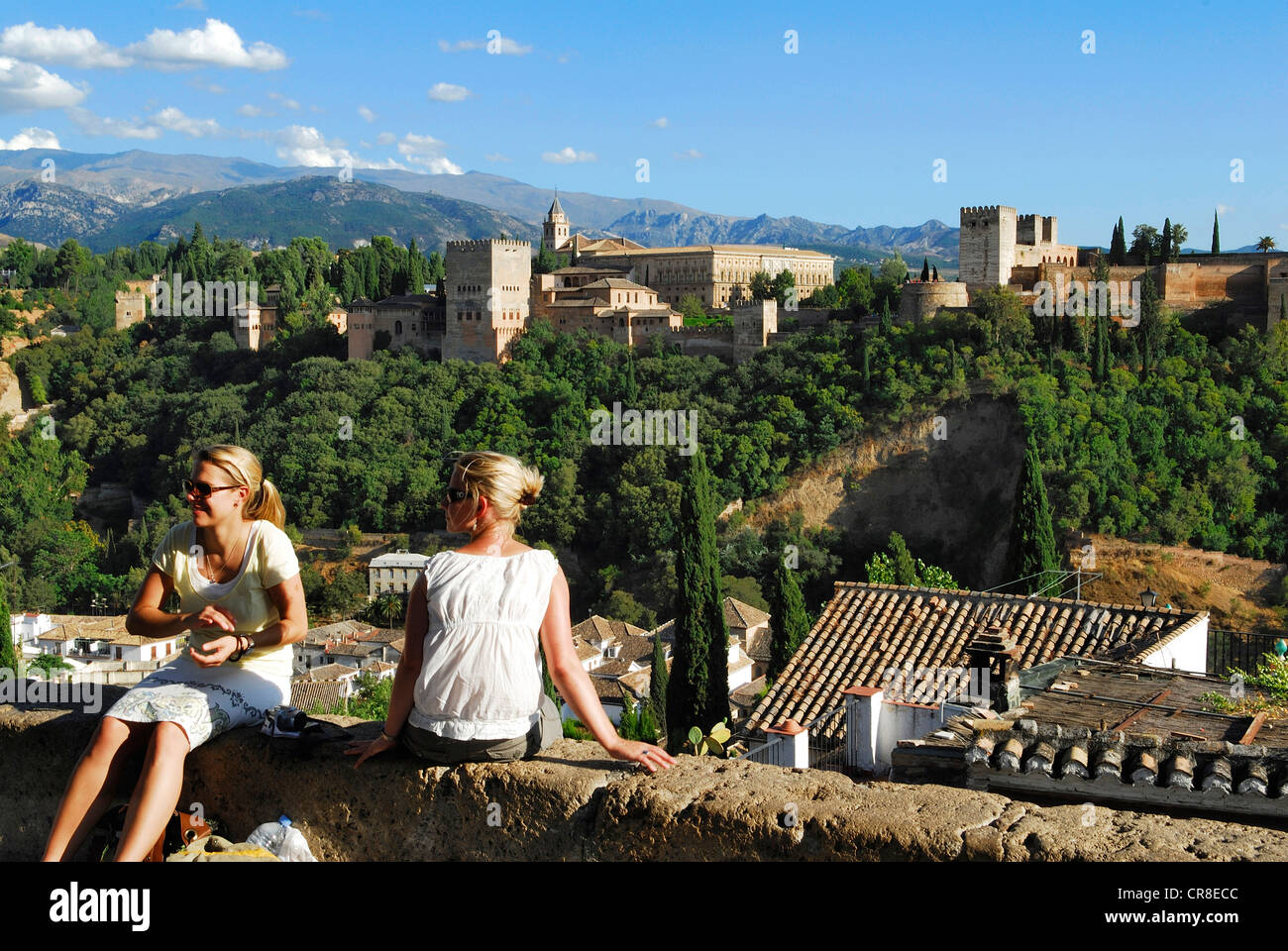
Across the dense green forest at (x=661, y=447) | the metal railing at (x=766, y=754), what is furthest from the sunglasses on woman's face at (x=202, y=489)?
the dense green forest at (x=661, y=447)

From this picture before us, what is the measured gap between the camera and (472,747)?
358 centimetres

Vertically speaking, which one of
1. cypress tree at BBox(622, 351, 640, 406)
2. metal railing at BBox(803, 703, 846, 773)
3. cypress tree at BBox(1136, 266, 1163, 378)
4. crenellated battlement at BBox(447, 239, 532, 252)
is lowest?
metal railing at BBox(803, 703, 846, 773)

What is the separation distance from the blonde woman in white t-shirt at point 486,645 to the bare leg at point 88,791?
0.74m

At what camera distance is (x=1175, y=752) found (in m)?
5.31

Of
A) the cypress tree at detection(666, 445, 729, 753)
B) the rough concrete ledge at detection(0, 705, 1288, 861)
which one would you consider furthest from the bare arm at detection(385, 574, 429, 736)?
the cypress tree at detection(666, 445, 729, 753)

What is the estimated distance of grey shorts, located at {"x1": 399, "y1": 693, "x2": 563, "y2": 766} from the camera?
11.7ft

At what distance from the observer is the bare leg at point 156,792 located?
345 cm

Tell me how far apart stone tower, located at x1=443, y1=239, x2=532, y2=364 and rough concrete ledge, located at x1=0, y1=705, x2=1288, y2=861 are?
46.1m

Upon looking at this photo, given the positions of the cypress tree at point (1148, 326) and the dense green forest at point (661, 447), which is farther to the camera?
the cypress tree at point (1148, 326)

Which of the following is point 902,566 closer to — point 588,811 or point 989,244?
point 989,244

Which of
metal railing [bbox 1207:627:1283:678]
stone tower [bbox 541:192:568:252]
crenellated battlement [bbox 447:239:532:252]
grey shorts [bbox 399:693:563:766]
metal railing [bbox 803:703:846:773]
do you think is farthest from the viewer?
stone tower [bbox 541:192:568:252]

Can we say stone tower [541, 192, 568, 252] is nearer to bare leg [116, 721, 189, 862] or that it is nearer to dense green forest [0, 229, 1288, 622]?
dense green forest [0, 229, 1288, 622]

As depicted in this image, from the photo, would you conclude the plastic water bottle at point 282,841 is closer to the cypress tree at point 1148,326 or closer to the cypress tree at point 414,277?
the cypress tree at point 1148,326
